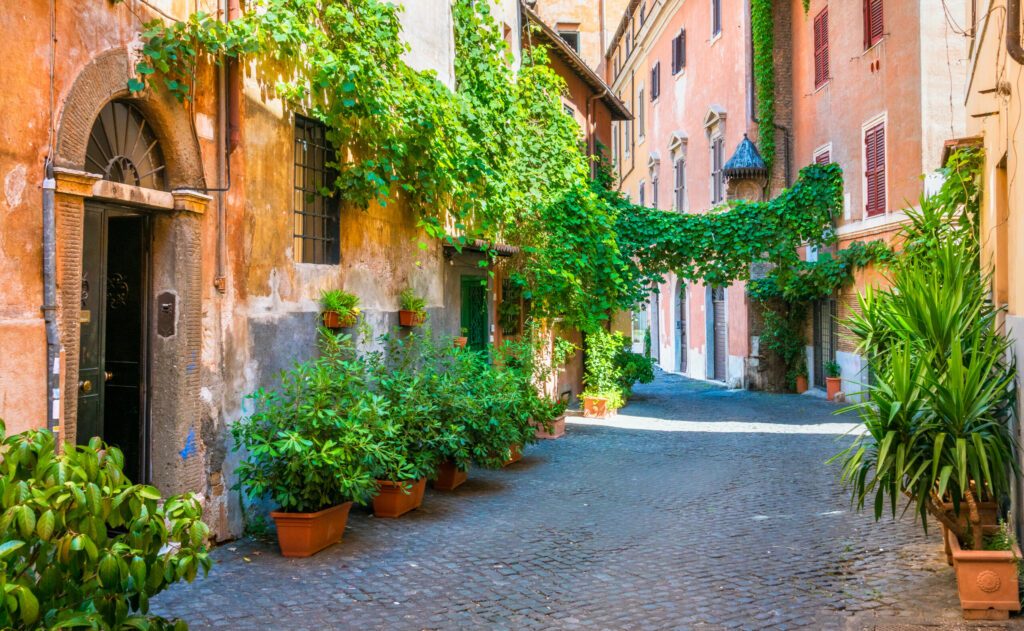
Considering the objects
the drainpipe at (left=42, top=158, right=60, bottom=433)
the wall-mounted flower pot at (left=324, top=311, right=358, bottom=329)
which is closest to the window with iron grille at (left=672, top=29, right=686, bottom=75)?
the wall-mounted flower pot at (left=324, top=311, right=358, bottom=329)

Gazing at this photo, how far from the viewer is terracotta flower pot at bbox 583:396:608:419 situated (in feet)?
51.2

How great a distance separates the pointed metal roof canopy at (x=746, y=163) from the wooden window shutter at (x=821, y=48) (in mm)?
2085

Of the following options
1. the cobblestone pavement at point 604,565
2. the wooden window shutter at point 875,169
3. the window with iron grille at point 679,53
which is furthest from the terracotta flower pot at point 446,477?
the window with iron grille at point 679,53

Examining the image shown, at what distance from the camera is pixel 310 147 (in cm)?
787

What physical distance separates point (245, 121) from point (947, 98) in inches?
501

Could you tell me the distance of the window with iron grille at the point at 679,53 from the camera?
26.4 metres

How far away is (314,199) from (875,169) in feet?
41.1

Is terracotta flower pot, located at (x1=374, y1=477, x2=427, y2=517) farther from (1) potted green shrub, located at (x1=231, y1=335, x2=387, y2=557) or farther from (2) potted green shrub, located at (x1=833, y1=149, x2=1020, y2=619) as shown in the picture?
(2) potted green shrub, located at (x1=833, y1=149, x2=1020, y2=619)

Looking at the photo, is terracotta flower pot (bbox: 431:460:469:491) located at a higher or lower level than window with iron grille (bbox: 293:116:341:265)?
lower

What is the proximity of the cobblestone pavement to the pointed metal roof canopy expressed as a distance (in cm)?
1192

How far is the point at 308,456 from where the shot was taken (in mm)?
6148

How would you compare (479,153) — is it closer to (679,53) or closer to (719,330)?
(719,330)

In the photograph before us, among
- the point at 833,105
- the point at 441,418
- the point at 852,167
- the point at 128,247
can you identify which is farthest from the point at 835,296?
the point at 128,247

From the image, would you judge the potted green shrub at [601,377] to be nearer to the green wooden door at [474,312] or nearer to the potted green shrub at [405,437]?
the green wooden door at [474,312]
